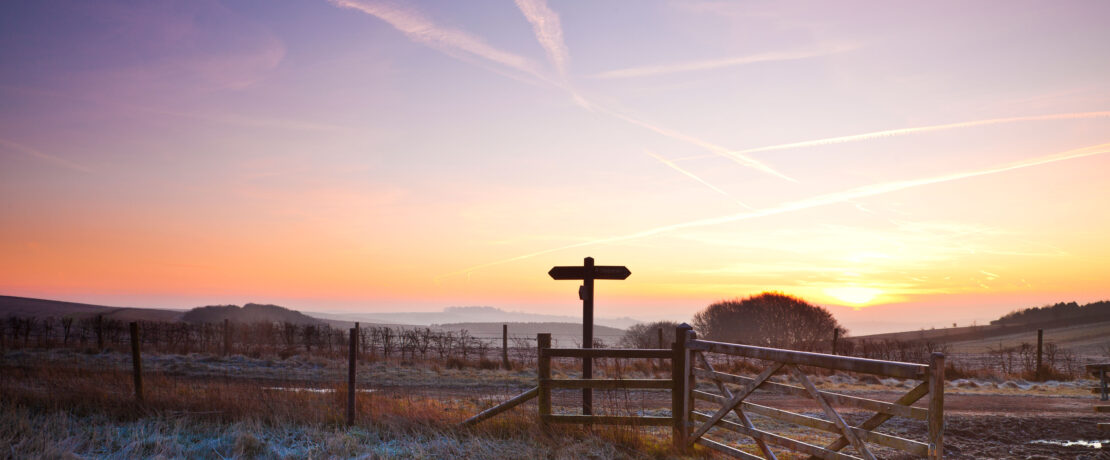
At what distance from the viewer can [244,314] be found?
287 feet

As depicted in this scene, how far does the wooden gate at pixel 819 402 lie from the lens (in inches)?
239

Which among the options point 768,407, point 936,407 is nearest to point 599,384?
point 768,407

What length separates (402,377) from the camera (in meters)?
21.7

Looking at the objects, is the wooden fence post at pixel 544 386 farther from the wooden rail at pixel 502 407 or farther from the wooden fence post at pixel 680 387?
the wooden fence post at pixel 680 387

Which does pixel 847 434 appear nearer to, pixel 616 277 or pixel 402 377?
pixel 616 277

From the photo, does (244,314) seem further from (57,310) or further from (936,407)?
(936,407)

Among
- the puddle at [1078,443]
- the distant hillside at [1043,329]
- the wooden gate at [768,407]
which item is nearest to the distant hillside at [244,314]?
the distant hillside at [1043,329]

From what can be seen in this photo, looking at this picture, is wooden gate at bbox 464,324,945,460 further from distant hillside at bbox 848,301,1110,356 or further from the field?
distant hillside at bbox 848,301,1110,356

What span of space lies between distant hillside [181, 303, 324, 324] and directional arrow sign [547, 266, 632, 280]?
74859 millimetres

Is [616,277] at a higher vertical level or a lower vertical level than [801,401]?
higher

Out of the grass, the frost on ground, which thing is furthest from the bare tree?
the grass

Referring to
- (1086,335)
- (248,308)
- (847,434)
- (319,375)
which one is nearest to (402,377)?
(319,375)

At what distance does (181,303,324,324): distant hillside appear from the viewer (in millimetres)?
82500

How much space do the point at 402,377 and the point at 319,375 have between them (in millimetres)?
2933
